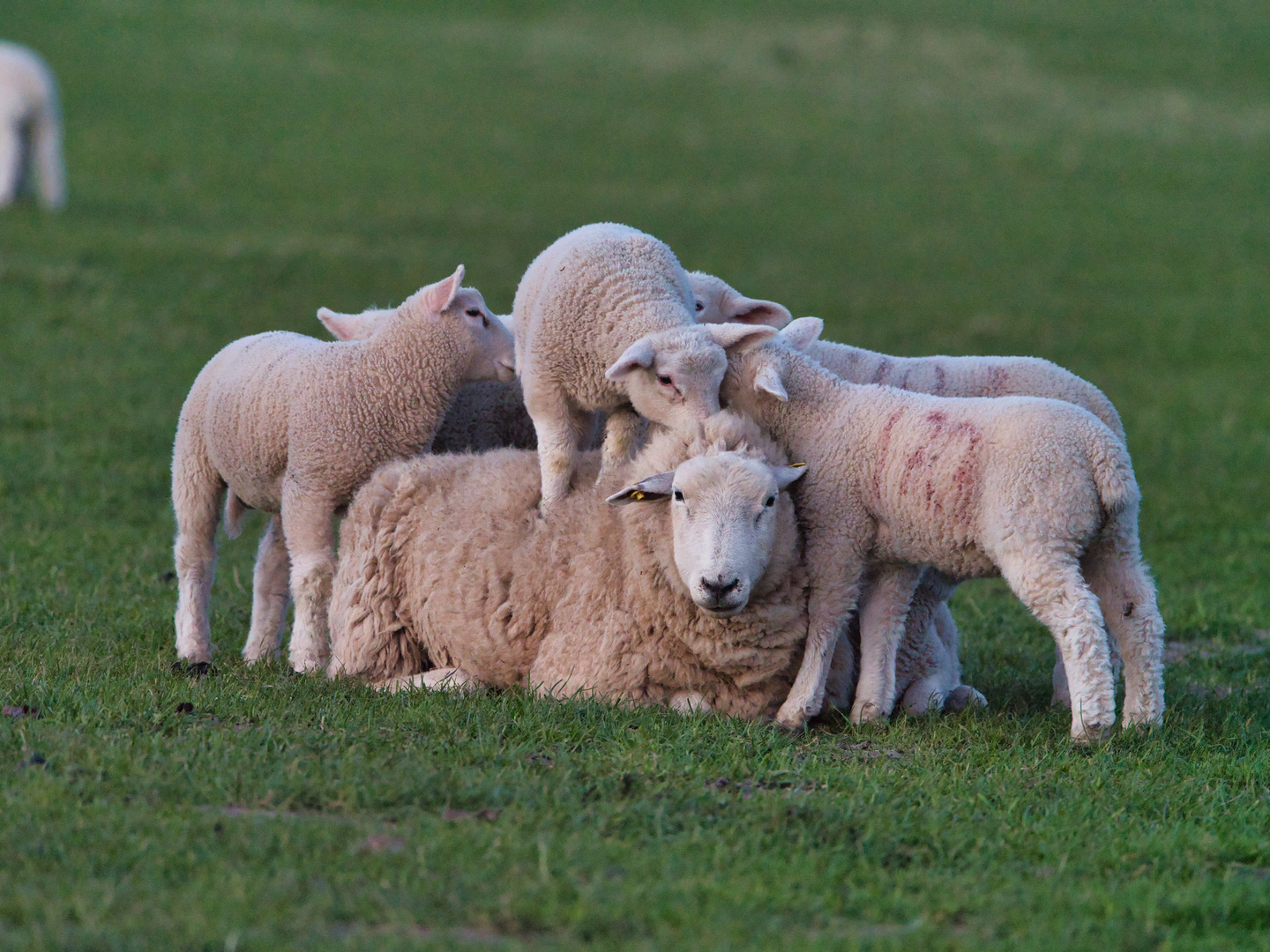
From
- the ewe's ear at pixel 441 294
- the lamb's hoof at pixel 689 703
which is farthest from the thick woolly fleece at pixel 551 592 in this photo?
the ewe's ear at pixel 441 294

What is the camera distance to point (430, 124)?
104 feet

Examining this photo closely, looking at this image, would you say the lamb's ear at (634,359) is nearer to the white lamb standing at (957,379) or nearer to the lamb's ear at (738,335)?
the lamb's ear at (738,335)

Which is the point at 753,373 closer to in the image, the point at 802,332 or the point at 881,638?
the point at 802,332

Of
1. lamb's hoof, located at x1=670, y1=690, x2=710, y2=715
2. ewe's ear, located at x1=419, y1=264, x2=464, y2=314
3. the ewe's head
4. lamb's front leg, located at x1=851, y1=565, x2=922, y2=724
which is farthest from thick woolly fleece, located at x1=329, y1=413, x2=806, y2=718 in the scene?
ewe's ear, located at x1=419, y1=264, x2=464, y2=314

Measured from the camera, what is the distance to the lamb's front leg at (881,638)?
5609 mm

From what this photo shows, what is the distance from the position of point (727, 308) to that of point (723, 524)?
1593 mm

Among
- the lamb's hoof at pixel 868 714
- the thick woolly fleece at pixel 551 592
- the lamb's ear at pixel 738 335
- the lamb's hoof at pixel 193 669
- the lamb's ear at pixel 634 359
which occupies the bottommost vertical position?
the lamb's hoof at pixel 193 669

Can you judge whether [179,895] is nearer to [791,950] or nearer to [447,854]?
[447,854]

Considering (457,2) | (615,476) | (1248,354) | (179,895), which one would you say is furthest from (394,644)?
(457,2)

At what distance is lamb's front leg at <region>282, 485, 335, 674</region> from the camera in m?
6.21

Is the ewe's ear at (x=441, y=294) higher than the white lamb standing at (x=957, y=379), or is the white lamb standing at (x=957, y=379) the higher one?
the ewe's ear at (x=441, y=294)

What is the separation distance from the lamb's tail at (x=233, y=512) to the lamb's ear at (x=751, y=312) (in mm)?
2203

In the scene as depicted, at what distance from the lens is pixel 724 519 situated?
5367 millimetres

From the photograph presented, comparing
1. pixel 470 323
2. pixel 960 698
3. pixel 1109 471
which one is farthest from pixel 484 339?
pixel 1109 471
